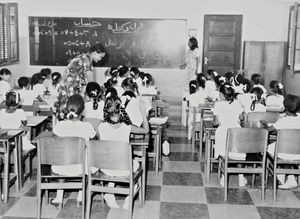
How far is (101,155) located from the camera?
3.35m

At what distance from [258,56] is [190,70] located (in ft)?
7.48

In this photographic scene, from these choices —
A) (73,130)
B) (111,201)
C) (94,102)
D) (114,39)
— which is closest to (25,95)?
(94,102)

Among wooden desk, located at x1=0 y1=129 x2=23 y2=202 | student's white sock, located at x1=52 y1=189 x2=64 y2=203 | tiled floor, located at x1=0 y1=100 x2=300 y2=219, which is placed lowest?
tiled floor, located at x1=0 y1=100 x2=300 y2=219

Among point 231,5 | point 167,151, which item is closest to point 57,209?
point 167,151

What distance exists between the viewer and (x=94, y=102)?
15.9ft

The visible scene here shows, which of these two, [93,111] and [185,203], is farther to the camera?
[93,111]

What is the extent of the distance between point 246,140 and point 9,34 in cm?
685

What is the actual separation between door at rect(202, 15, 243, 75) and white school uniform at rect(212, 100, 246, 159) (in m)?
5.62

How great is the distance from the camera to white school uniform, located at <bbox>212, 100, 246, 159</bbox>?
446 centimetres

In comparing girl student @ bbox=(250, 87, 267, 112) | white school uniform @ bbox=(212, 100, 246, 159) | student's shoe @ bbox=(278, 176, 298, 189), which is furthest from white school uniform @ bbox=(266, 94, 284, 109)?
student's shoe @ bbox=(278, 176, 298, 189)

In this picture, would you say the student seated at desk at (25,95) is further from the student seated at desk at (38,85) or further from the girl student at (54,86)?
the girl student at (54,86)

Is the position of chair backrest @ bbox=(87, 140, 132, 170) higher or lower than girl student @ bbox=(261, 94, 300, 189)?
lower

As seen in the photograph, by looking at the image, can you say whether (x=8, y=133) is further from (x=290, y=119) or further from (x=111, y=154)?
(x=290, y=119)

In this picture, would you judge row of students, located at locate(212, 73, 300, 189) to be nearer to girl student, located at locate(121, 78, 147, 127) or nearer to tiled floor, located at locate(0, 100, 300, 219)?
tiled floor, located at locate(0, 100, 300, 219)
